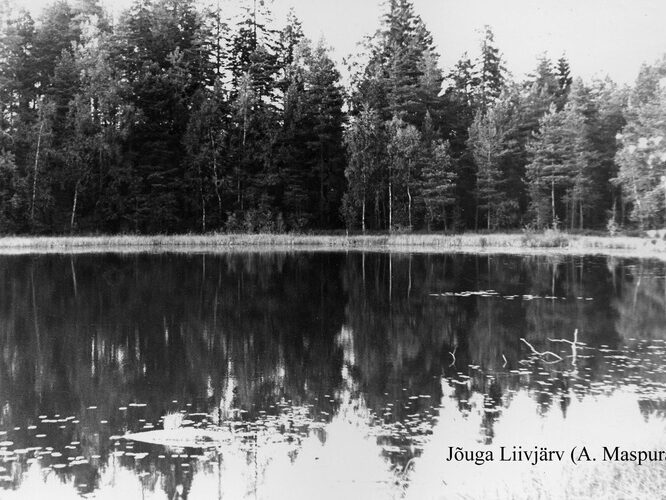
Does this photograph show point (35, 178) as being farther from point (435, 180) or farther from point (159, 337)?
point (159, 337)

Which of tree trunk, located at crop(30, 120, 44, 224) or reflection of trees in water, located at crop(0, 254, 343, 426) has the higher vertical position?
tree trunk, located at crop(30, 120, 44, 224)

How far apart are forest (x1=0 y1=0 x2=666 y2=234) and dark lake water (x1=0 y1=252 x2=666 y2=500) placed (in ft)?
79.9

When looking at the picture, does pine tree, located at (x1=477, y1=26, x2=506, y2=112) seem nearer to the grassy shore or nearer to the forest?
the forest

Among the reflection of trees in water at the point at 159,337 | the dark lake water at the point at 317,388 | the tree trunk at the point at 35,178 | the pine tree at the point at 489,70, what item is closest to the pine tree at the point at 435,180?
the pine tree at the point at 489,70

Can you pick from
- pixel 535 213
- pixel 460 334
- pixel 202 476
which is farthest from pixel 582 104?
pixel 202 476

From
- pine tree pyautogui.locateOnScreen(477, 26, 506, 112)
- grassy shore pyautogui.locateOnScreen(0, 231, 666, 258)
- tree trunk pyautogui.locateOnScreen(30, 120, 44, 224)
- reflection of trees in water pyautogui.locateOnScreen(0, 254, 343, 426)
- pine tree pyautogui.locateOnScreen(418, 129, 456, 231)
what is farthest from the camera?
pine tree pyautogui.locateOnScreen(477, 26, 506, 112)

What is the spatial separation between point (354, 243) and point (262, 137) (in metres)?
10.4

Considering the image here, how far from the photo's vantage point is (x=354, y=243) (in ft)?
142

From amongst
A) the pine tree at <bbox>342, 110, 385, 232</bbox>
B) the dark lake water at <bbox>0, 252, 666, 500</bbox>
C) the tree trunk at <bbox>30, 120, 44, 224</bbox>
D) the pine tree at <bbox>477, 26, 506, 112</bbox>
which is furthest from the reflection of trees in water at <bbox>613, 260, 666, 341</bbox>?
the pine tree at <bbox>477, 26, 506, 112</bbox>

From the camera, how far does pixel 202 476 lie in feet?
24.1

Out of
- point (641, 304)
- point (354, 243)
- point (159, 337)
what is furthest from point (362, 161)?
point (159, 337)

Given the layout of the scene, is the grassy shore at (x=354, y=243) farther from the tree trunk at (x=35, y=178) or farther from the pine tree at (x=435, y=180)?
the pine tree at (x=435, y=180)

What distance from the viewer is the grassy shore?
37812mm

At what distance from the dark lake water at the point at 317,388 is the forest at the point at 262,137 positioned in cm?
2435
